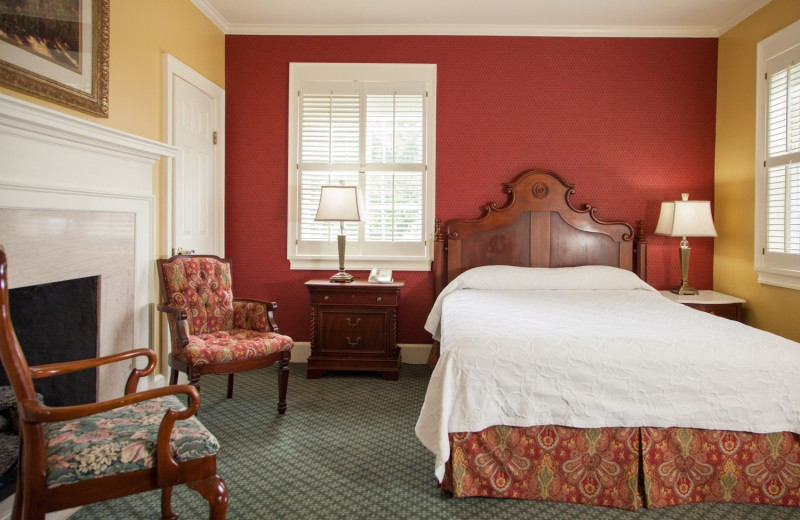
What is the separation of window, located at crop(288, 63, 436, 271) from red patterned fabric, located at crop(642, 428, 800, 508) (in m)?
2.50

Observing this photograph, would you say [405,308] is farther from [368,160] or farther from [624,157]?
[624,157]

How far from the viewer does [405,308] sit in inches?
169

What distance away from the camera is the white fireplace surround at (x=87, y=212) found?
6.49 ft

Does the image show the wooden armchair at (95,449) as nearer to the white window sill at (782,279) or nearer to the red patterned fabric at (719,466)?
the red patterned fabric at (719,466)

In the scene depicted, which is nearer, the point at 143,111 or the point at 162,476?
the point at 162,476

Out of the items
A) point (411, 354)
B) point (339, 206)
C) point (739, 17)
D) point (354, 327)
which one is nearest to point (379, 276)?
point (354, 327)

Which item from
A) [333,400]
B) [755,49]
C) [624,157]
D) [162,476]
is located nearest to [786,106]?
[755,49]

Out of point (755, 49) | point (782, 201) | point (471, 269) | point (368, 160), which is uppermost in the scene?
point (755, 49)

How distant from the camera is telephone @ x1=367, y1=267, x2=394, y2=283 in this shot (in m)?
3.91

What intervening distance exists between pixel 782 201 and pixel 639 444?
2401 millimetres

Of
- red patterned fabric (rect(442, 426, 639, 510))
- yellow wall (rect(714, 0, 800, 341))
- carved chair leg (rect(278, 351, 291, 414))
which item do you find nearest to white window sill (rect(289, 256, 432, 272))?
carved chair leg (rect(278, 351, 291, 414))

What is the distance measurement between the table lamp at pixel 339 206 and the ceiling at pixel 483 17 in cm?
140

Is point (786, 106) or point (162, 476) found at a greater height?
point (786, 106)

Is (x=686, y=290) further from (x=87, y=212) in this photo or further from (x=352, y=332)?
(x=87, y=212)
